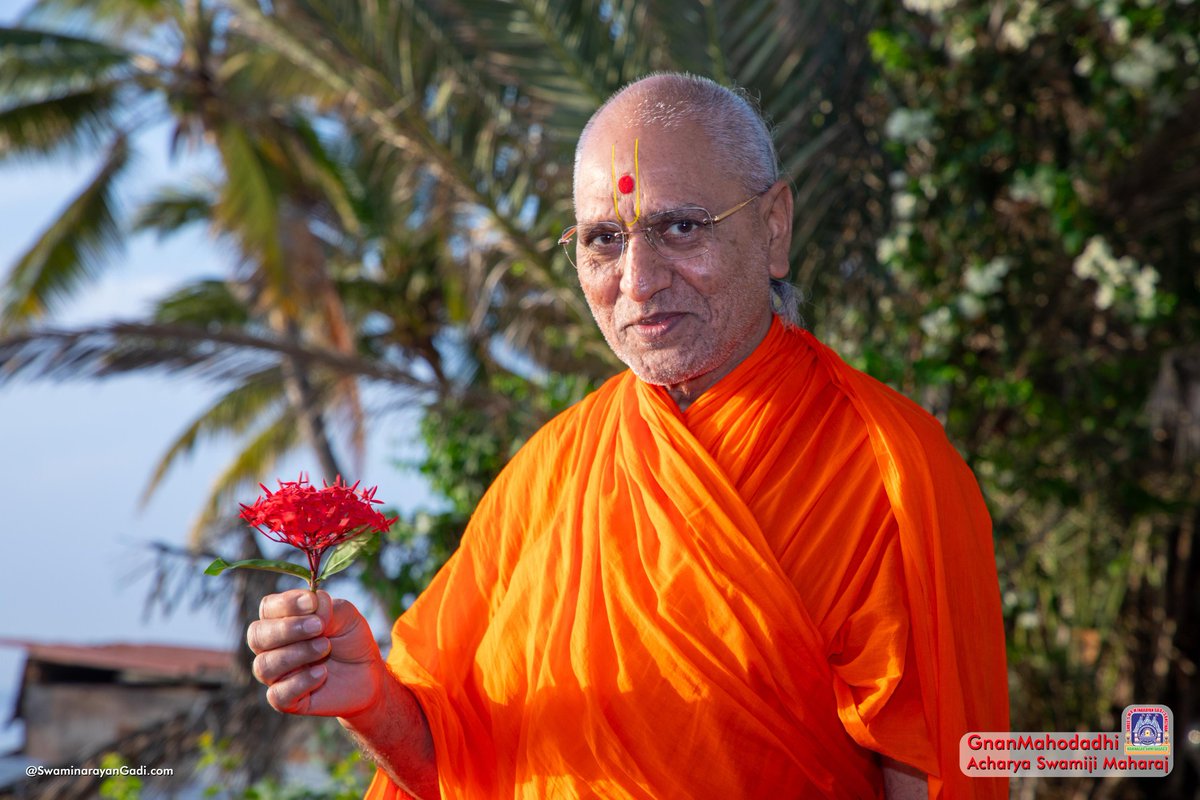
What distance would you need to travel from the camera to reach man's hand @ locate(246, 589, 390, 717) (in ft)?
6.83

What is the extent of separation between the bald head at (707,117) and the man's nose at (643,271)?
0.23 meters

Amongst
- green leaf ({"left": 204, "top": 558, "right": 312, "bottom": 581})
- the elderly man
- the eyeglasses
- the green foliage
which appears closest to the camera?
green leaf ({"left": 204, "top": 558, "right": 312, "bottom": 581})

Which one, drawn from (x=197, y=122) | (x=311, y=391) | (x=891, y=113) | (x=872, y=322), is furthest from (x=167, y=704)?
(x=197, y=122)

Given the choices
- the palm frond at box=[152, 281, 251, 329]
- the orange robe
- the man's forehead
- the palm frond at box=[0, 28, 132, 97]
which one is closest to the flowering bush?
the orange robe

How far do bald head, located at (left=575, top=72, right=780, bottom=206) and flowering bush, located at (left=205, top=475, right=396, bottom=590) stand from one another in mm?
955

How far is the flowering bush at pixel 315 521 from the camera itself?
78.2 inches

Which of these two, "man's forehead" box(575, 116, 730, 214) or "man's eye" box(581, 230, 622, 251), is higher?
"man's forehead" box(575, 116, 730, 214)

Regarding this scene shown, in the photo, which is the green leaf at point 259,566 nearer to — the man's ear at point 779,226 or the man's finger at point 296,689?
the man's finger at point 296,689

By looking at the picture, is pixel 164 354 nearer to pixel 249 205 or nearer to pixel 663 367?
pixel 663 367

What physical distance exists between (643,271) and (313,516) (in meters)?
0.85

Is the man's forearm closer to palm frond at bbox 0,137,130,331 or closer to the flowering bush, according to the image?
the flowering bush

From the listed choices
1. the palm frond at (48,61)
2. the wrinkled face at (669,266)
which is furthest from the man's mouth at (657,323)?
the palm frond at (48,61)

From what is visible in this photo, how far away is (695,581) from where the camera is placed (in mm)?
2297

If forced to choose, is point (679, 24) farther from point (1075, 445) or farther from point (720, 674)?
point (720, 674)
